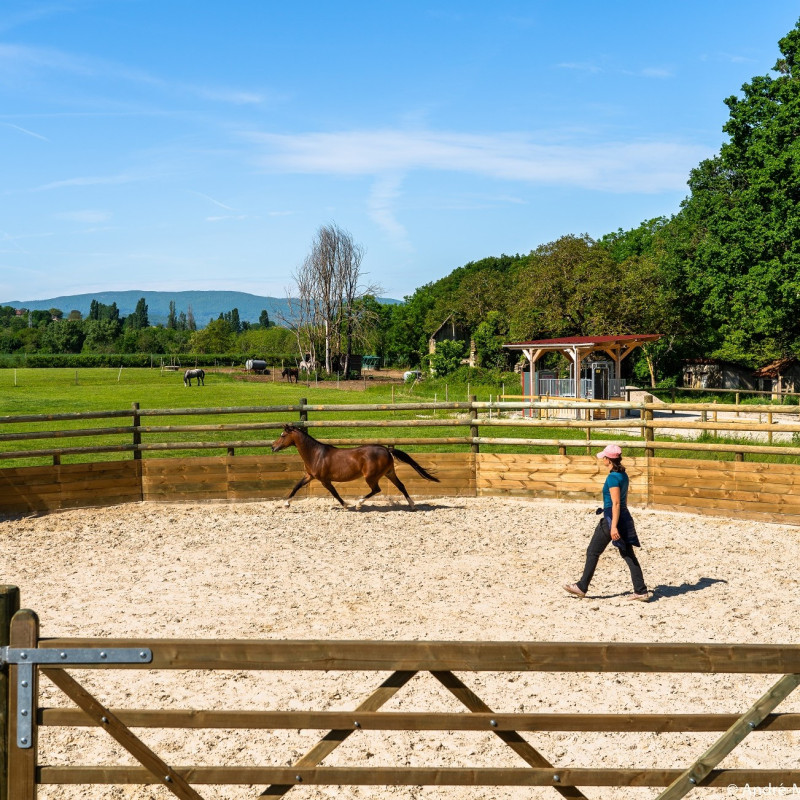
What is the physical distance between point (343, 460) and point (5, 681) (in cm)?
912

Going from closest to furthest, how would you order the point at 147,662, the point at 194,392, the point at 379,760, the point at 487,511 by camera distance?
→ the point at 147,662
the point at 379,760
the point at 487,511
the point at 194,392

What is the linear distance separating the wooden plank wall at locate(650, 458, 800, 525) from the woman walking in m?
4.41

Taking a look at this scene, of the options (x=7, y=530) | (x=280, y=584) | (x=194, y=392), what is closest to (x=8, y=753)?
(x=280, y=584)

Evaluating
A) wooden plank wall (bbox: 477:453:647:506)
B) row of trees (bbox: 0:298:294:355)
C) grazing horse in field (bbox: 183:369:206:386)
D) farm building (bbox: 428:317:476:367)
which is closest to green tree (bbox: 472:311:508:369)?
grazing horse in field (bbox: 183:369:206:386)

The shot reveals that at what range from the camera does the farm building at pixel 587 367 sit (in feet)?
99.5

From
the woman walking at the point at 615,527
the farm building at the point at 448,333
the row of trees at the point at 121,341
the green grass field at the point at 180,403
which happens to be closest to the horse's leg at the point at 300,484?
the green grass field at the point at 180,403

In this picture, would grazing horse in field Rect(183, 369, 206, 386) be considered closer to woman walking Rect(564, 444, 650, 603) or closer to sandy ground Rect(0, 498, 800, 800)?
sandy ground Rect(0, 498, 800, 800)

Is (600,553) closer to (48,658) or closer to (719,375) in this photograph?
(48,658)

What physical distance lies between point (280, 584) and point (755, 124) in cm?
3042

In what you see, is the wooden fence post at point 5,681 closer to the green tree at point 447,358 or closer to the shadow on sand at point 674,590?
the shadow on sand at point 674,590

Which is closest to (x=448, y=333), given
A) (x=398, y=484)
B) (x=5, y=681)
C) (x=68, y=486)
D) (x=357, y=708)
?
(x=398, y=484)

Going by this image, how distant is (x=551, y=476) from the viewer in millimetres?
13039

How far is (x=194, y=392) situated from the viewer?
42.5m

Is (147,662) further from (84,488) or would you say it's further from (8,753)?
(84,488)
